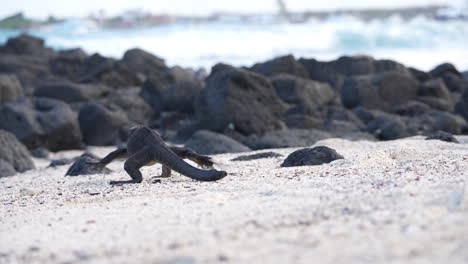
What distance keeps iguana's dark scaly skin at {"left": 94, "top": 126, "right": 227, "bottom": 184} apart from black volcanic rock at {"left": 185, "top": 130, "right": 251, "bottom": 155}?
3256 mm

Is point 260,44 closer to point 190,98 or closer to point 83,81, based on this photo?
point 83,81

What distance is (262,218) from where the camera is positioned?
4.09 meters

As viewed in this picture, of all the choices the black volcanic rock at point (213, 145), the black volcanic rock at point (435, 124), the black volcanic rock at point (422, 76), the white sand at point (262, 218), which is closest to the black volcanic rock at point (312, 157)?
the white sand at point (262, 218)

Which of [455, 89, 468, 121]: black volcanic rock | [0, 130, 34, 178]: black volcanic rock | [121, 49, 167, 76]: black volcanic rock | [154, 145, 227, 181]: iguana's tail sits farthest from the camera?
[121, 49, 167, 76]: black volcanic rock

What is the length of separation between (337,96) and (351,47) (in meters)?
31.5

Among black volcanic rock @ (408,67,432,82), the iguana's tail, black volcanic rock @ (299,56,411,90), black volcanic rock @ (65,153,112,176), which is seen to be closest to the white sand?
the iguana's tail

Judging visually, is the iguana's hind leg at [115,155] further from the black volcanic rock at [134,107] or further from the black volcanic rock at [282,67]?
the black volcanic rock at [282,67]

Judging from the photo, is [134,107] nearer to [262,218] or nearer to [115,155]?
[115,155]

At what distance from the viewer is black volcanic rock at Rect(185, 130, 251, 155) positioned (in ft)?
32.2

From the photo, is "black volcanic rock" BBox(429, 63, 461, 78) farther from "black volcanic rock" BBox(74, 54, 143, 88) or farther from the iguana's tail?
the iguana's tail

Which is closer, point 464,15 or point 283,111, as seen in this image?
point 283,111

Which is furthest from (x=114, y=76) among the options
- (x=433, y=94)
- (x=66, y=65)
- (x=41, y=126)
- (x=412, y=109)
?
(x=412, y=109)

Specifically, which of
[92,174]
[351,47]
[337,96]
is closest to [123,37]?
[351,47]

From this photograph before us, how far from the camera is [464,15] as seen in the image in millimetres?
59062
